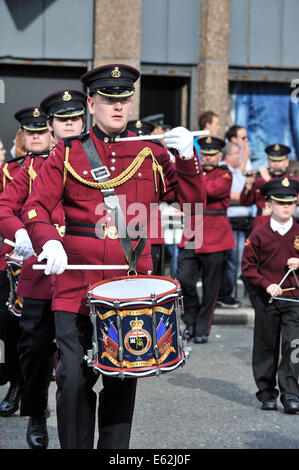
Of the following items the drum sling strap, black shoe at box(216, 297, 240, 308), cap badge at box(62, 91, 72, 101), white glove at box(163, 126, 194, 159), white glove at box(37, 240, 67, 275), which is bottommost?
black shoe at box(216, 297, 240, 308)

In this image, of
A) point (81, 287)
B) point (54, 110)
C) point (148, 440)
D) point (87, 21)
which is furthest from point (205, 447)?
point (87, 21)

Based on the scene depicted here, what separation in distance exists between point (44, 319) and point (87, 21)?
26.8 ft

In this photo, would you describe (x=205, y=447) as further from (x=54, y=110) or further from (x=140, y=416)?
(x=54, y=110)

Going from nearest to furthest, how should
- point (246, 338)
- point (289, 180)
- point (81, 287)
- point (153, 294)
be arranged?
point (153, 294) < point (81, 287) < point (289, 180) < point (246, 338)

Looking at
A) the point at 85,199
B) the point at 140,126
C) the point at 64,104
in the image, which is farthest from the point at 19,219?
the point at 140,126

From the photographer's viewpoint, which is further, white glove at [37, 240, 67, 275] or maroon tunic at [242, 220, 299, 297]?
maroon tunic at [242, 220, 299, 297]

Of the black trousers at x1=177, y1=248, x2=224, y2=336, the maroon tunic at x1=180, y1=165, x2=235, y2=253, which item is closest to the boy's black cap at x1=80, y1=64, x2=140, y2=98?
the maroon tunic at x1=180, y1=165, x2=235, y2=253

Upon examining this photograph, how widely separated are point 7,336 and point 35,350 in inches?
42.9

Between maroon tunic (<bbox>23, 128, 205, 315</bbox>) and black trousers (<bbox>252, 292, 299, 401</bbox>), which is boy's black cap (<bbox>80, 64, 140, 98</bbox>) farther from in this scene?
black trousers (<bbox>252, 292, 299, 401</bbox>)

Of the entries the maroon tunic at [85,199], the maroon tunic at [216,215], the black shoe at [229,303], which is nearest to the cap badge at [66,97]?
the maroon tunic at [85,199]

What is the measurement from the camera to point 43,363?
19.7ft

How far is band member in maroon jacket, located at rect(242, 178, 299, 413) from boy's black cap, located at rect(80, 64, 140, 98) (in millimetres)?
2755

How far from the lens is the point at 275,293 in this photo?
23.0 feet

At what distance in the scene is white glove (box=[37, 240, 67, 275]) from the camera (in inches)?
168
